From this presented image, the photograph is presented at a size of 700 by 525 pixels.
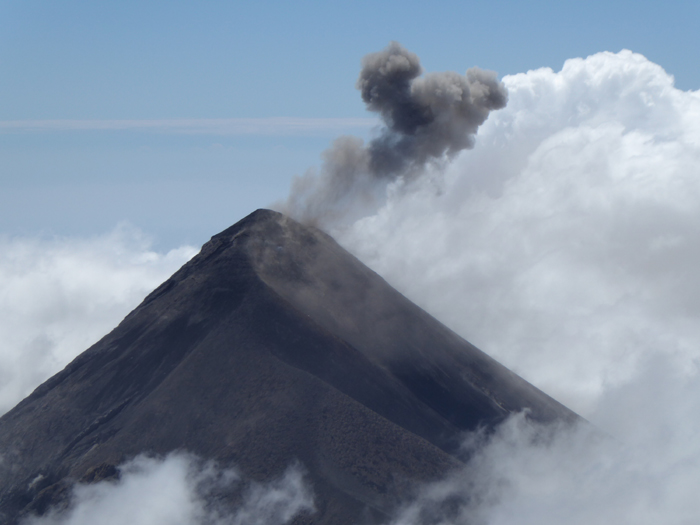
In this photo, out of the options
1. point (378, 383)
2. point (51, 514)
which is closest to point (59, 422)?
point (51, 514)

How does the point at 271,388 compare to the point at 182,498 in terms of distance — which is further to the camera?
the point at 271,388

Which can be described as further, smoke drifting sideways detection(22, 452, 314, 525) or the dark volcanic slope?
the dark volcanic slope

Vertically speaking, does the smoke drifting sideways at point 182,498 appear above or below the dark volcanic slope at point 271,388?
below

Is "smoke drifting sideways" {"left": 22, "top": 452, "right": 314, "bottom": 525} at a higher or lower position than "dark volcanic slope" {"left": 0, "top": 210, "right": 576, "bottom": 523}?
lower

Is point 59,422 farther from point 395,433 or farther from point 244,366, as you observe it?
point 395,433
